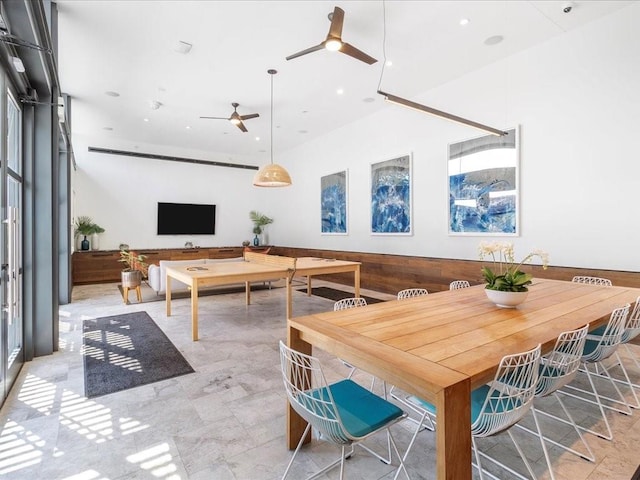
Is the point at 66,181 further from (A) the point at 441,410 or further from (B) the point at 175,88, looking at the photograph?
(A) the point at 441,410

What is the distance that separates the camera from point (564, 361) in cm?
178

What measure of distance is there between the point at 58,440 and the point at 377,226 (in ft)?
19.1

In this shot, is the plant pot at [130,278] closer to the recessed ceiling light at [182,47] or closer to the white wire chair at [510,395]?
the recessed ceiling light at [182,47]

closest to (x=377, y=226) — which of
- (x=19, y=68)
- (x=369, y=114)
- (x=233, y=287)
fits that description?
(x=369, y=114)

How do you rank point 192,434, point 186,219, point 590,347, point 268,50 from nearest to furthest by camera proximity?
point 192,434
point 590,347
point 268,50
point 186,219

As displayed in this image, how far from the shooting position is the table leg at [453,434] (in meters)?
1.17

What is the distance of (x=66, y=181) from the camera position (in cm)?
567

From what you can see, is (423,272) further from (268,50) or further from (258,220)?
(258,220)

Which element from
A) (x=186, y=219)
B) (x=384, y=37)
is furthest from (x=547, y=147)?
(x=186, y=219)

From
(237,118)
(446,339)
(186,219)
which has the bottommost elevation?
(446,339)

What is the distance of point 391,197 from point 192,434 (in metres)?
5.36

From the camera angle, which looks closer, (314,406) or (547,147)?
(314,406)

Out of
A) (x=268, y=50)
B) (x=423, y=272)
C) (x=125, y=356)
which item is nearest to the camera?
(x=125, y=356)

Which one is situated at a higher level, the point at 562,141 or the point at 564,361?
the point at 562,141
